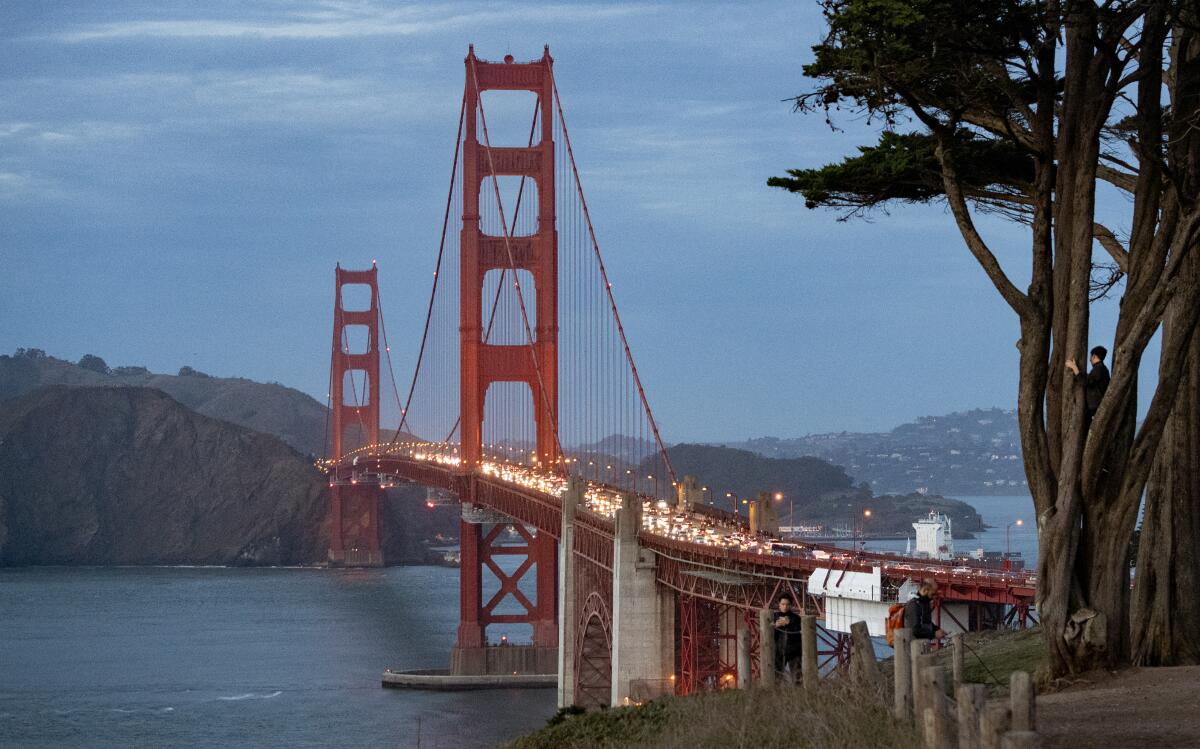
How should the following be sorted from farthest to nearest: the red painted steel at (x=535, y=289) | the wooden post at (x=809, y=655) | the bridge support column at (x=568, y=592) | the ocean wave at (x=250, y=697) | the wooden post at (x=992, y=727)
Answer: the red painted steel at (x=535, y=289)
the ocean wave at (x=250, y=697)
the bridge support column at (x=568, y=592)
the wooden post at (x=809, y=655)
the wooden post at (x=992, y=727)

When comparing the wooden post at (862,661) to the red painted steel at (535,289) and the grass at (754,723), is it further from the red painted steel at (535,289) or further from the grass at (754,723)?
the red painted steel at (535,289)

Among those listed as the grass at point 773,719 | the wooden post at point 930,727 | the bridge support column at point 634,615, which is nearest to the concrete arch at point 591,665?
the bridge support column at point 634,615

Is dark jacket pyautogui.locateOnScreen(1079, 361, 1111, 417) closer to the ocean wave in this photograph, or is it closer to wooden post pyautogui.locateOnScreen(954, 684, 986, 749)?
wooden post pyautogui.locateOnScreen(954, 684, 986, 749)

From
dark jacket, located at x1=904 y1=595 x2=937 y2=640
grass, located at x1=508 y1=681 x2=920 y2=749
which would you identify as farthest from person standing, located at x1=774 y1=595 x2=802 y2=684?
dark jacket, located at x1=904 y1=595 x2=937 y2=640

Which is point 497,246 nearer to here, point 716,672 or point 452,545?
point 716,672

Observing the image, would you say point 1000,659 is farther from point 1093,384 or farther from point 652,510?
point 652,510

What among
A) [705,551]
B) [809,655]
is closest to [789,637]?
[809,655]
